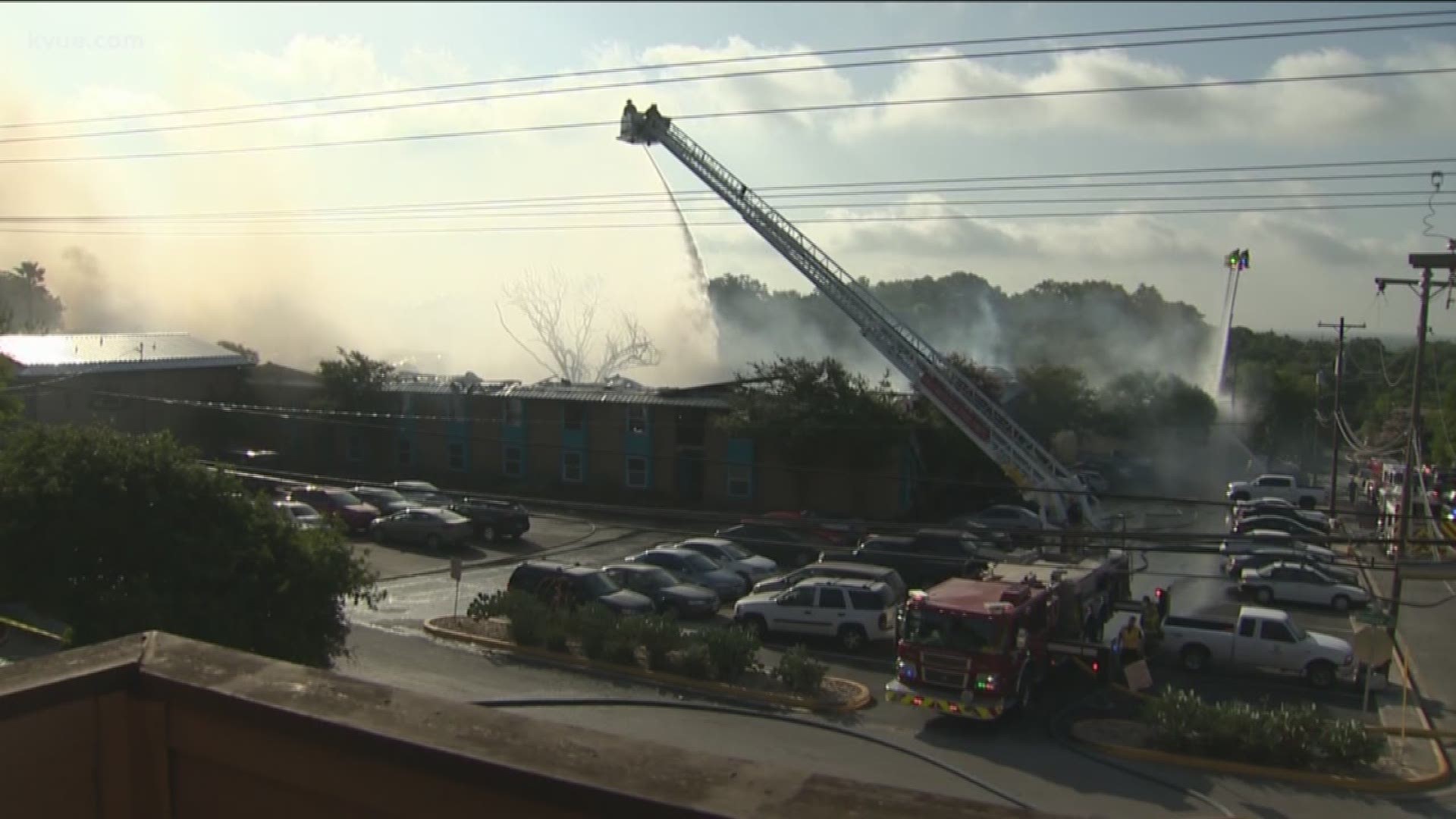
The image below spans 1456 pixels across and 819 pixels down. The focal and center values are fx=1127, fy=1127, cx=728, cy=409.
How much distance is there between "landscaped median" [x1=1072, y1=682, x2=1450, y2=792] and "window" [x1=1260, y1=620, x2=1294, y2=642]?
365 centimetres

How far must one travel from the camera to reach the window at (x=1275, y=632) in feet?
63.2

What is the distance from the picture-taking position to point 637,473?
131ft

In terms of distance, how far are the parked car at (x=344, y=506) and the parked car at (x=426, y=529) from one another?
1.24 m

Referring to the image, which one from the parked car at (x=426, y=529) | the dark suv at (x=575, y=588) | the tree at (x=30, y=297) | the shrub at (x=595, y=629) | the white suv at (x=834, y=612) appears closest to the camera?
the shrub at (x=595, y=629)

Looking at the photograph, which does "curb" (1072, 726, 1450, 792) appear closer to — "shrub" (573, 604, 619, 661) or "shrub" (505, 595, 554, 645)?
"shrub" (573, 604, 619, 661)

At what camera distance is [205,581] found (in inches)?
526

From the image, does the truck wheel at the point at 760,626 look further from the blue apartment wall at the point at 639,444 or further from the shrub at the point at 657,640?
the blue apartment wall at the point at 639,444

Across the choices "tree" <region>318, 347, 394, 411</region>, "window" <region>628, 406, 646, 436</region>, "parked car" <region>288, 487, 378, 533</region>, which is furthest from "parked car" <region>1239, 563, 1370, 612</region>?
"tree" <region>318, 347, 394, 411</region>

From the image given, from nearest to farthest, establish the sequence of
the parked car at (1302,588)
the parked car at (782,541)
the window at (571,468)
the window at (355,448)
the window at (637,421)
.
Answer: the parked car at (1302,588) → the parked car at (782,541) → the window at (637,421) → the window at (571,468) → the window at (355,448)

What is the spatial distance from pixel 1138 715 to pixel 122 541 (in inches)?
563

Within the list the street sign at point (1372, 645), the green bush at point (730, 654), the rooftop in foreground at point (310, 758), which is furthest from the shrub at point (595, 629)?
the rooftop in foreground at point (310, 758)

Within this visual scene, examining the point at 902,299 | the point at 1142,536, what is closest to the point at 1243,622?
the point at 1142,536

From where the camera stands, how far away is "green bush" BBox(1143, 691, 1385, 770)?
14.6 meters

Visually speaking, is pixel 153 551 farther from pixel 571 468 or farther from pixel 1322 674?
pixel 571 468
